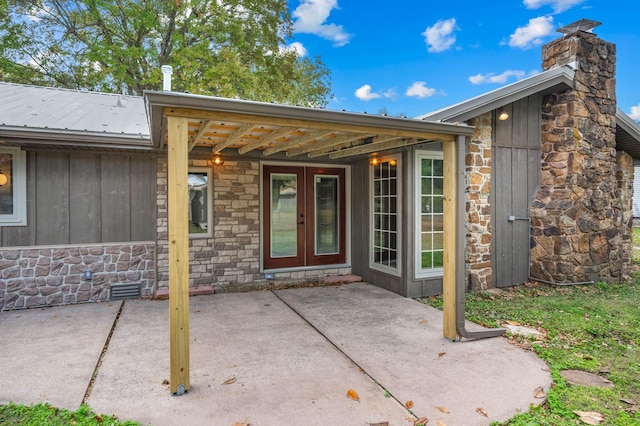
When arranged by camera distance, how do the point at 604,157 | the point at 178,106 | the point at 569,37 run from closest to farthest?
the point at 178,106, the point at 569,37, the point at 604,157

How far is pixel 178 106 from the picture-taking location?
2.75m

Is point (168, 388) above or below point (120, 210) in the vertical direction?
below

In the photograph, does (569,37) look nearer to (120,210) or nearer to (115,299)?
(120,210)

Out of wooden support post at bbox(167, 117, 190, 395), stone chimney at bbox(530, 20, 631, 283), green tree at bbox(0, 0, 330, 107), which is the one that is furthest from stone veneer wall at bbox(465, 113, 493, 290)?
green tree at bbox(0, 0, 330, 107)

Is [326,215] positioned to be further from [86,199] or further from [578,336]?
[578,336]

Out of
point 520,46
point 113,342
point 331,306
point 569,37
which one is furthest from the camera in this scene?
point 520,46

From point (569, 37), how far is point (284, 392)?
24.5 ft

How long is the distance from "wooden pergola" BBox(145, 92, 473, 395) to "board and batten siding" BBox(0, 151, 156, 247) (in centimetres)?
137

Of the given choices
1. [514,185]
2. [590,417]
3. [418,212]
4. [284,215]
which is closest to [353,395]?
[590,417]

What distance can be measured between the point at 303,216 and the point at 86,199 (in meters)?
3.56

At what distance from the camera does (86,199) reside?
563 cm

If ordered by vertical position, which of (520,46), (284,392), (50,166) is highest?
(520,46)

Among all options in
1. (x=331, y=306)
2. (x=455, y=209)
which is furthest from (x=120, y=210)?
(x=455, y=209)

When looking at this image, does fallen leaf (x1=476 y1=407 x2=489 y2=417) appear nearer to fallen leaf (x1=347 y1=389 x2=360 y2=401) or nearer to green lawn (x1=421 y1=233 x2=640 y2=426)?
green lawn (x1=421 y1=233 x2=640 y2=426)
